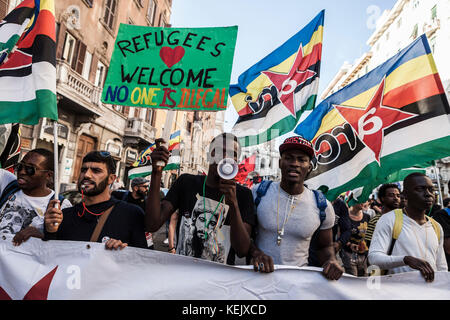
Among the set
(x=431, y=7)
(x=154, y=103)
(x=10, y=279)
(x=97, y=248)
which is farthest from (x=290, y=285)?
(x=431, y=7)

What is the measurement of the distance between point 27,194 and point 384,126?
11.5ft

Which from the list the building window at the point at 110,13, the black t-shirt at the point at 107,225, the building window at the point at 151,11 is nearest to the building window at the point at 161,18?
the building window at the point at 151,11

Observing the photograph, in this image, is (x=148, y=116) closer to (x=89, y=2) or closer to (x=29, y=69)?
(x=89, y=2)

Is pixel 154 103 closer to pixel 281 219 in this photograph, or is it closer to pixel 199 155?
pixel 281 219

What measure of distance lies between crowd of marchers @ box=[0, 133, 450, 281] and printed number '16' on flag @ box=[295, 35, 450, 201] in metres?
0.69

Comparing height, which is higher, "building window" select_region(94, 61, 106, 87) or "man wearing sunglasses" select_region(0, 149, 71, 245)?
"building window" select_region(94, 61, 106, 87)

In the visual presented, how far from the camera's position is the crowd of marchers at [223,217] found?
7.22 feet

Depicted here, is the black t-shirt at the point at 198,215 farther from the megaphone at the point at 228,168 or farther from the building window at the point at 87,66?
the building window at the point at 87,66

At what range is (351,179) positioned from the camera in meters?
3.58

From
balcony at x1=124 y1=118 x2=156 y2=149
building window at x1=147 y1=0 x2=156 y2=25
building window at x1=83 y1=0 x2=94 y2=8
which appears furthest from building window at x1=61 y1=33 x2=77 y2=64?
building window at x1=147 y1=0 x2=156 y2=25

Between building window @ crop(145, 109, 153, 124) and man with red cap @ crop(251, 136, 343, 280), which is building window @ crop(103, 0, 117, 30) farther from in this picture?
man with red cap @ crop(251, 136, 343, 280)

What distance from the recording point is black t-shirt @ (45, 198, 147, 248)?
7.14 ft
